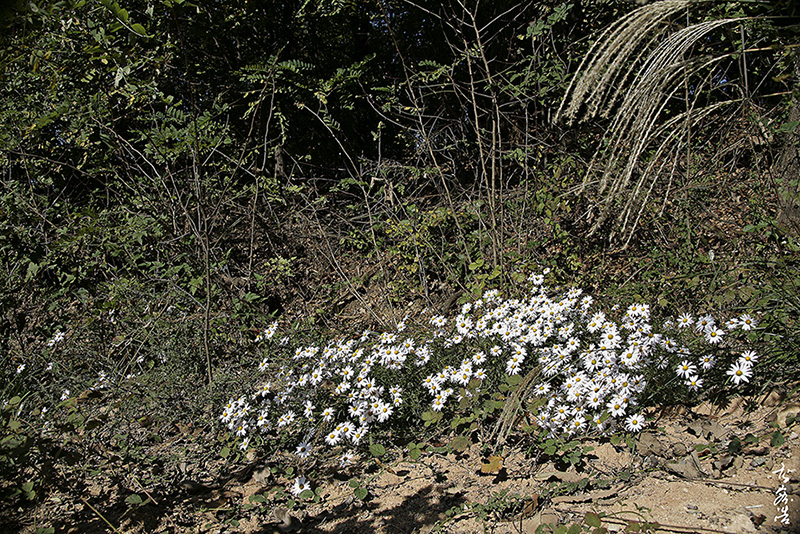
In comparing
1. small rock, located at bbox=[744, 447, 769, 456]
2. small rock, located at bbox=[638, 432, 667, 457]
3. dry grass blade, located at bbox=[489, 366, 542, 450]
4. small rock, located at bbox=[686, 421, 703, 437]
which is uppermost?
dry grass blade, located at bbox=[489, 366, 542, 450]

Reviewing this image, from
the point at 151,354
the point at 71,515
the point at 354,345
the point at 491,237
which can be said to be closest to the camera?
the point at 71,515

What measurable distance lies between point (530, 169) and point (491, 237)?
1.22 metres

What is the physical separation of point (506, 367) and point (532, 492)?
2.40 ft

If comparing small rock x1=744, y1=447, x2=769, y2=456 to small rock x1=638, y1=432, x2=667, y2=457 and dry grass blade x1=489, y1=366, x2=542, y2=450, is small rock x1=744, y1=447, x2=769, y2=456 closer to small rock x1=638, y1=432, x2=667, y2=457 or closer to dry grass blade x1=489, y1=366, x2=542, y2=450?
small rock x1=638, y1=432, x2=667, y2=457

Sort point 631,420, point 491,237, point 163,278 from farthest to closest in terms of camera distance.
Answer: point 163,278, point 491,237, point 631,420

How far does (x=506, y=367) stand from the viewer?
2877 mm

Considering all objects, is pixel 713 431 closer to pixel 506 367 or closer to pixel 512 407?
pixel 512 407

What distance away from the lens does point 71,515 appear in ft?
8.87

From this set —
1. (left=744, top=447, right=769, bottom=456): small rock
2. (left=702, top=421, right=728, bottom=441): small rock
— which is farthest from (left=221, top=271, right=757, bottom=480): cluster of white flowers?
(left=744, top=447, right=769, bottom=456): small rock

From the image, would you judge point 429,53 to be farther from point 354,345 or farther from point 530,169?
point 354,345

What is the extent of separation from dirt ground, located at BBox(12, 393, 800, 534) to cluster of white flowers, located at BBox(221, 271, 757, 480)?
0.19 metres

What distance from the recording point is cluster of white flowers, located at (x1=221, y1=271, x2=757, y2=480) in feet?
8.14

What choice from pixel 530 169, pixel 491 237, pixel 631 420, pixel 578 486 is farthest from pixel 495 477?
pixel 530 169

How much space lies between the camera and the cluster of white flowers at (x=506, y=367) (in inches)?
97.7
